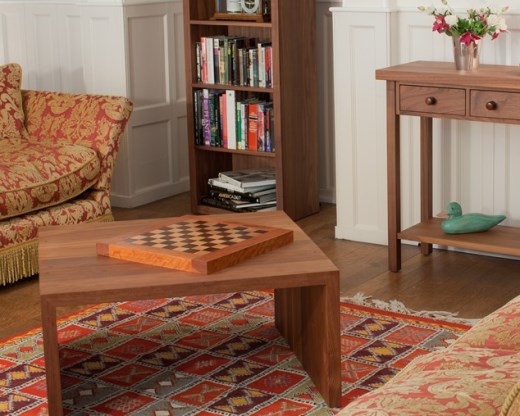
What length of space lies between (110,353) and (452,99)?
1.53 meters

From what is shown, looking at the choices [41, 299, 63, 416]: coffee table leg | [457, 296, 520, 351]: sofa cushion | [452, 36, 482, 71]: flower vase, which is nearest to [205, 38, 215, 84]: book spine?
[452, 36, 482, 71]: flower vase

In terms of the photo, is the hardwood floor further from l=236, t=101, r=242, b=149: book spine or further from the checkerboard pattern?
the checkerboard pattern

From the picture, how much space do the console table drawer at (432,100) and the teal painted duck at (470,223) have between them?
0.46 metres

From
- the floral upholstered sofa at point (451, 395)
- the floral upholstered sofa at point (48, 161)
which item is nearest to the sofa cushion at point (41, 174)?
the floral upholstered sofa at point (48, 161)

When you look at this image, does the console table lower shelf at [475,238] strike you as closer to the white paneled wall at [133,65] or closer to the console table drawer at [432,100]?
the console table drawer at [432,100]

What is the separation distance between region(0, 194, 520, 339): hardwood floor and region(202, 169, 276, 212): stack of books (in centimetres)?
46

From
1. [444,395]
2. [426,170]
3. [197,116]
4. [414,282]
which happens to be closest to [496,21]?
[426,170]

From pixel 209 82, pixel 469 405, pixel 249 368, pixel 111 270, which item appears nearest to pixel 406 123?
pixel 209 82

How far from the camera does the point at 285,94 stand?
4.69m

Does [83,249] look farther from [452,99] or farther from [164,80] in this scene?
[164,80]

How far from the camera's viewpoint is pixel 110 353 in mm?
3205

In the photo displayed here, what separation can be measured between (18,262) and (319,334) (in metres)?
1.60

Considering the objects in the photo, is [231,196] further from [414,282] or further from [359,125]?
[414,282]

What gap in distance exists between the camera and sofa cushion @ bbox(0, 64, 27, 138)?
4.46m
